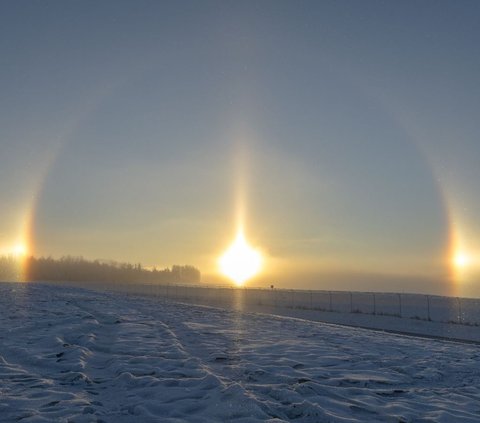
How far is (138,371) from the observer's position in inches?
399

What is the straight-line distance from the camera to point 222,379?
957 centimetres

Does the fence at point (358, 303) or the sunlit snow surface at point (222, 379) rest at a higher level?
the fence at point (358, 303)

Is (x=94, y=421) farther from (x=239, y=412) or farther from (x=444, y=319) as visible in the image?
(x=444, y=319)

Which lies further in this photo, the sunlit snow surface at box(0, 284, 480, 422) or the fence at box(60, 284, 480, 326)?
the fence at box(60, 284, 480, 326)

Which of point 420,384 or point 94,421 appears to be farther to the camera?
point 420,384

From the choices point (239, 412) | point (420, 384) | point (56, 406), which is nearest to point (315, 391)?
point (239, 412)

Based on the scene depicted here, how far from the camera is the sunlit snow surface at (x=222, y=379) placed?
287 inches

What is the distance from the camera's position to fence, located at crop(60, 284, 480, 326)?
140ft

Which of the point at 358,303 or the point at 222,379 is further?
the point at 358,303

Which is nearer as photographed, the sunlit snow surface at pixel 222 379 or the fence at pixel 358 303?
the sunlit snow surface at pixel 222 379

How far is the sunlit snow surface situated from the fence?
2911 centimetres

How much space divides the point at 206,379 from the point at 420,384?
477cm

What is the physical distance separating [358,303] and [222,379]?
4552 centimetres

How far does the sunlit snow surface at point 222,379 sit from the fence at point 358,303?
29113 millimetres
